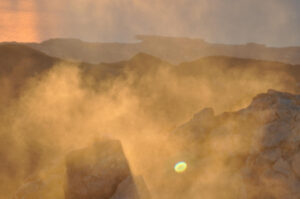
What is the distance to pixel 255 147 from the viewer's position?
149 inches

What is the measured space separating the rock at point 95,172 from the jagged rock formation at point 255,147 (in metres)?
1.06

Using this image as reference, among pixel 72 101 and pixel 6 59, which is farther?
pixel 6 59

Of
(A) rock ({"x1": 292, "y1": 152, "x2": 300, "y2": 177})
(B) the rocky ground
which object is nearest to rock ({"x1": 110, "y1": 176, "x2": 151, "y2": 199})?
(B) the rocky ground

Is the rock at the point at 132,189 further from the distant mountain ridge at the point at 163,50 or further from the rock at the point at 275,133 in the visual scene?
the distant mountain ridge at the point at 163,50

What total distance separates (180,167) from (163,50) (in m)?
22.6

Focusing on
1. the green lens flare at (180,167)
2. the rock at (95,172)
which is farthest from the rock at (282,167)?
the rock at (95,172)

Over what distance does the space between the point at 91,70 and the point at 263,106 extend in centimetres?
1573

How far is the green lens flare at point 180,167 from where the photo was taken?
4215 millimetres

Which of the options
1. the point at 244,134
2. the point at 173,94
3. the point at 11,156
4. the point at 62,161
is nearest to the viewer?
the point at 244,134

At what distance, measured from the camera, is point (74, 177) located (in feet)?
14.5

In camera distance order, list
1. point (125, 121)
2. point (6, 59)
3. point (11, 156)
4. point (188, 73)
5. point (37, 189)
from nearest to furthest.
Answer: point (37, 189) → point (11, 156) → point (125, 121) → point (6, 59) → point (188, 73)

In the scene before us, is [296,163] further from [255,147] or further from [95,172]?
[95,172]

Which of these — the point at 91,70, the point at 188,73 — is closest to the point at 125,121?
the point at 91,70

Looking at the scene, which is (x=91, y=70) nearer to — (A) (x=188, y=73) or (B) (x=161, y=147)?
(A) (x=188, y=73)
